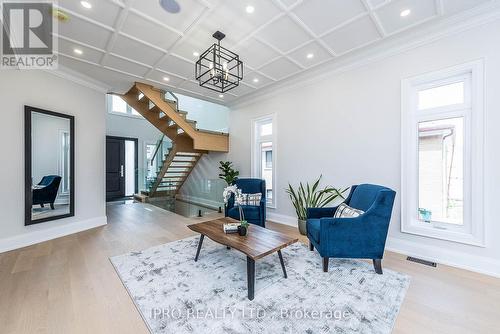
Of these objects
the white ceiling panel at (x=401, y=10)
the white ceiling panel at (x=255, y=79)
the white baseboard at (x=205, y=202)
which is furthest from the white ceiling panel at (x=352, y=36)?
the white baseboard at (x=205, y=202)

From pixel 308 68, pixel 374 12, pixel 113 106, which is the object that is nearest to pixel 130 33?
pixel 308 68

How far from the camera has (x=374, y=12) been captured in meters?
2.39

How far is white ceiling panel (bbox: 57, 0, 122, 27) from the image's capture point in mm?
2195

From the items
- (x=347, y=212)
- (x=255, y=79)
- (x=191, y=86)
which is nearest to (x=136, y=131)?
(x=191, y=86)

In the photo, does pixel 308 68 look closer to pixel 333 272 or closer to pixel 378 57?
pixel 378 57

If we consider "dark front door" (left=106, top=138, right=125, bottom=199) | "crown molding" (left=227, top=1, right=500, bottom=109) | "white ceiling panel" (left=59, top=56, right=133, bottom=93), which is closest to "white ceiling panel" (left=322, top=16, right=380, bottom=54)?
"crown molding" (left=227, top=1, right=500, bottom=109)

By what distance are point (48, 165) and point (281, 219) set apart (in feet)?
14.6

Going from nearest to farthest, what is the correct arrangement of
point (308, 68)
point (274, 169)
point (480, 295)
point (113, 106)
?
point (480, 295) < point (308, 68) < point (274, 169) < point (113, 106)

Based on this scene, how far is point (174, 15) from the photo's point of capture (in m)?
2.42

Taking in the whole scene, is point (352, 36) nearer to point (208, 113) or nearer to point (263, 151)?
point (263, 151)

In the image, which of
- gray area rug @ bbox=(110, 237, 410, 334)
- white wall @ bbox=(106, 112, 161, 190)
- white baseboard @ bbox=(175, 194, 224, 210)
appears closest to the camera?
gray area rug @ bbox=(110, 237, 410, 334)

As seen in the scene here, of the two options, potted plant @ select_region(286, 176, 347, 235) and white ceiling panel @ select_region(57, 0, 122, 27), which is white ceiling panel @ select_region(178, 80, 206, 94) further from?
potted plant @ select_region(286, 176, 347, 235)

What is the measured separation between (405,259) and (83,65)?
594cm

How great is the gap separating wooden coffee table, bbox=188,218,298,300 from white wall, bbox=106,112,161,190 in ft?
19.7
